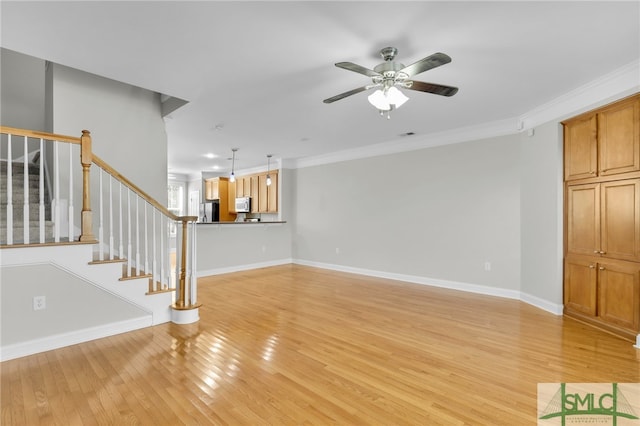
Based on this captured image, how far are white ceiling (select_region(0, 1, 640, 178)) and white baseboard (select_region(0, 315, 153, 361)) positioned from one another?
2476 millimetres

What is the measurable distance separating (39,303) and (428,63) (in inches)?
149

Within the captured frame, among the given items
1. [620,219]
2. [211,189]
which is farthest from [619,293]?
[211,189]

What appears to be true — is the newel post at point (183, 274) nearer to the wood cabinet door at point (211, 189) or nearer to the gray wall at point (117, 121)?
the gray wall at point (117, 121)

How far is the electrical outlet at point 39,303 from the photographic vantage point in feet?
8.54

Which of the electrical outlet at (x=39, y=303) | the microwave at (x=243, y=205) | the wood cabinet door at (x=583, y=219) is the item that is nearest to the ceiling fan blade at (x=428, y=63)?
the wood cabinet door at (x=583, y=219)

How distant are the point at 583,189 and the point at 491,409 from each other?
9.59 ft

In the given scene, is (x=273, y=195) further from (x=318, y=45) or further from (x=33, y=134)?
(x=318, y=45)

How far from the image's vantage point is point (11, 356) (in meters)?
2.48

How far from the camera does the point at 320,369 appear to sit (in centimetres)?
233

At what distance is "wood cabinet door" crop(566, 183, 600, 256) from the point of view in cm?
329

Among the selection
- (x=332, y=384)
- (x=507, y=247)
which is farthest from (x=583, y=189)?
(x=332, y=384)

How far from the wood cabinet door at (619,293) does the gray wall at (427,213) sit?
1104 millimetres

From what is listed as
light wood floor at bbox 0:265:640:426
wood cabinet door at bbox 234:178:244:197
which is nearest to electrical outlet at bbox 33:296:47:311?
light wood floor at bbox 0:265:640:426

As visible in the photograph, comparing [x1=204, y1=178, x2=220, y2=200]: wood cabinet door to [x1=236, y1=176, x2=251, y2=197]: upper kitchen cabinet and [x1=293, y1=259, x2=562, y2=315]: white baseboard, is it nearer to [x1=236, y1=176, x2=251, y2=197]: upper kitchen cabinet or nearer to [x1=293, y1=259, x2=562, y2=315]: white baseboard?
[x1=236, y1=176, x2=251, y2=197]: upper kitchen cabinet
